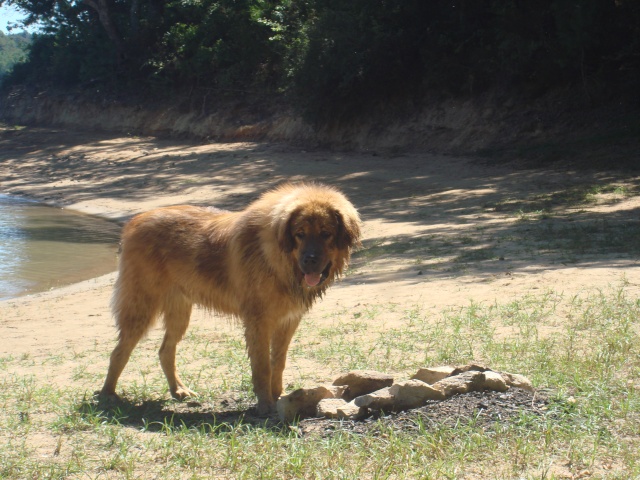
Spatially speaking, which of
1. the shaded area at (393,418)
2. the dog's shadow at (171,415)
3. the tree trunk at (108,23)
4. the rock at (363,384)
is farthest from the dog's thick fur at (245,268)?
the tree trunk at (108,23)

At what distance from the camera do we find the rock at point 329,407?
15.7ft

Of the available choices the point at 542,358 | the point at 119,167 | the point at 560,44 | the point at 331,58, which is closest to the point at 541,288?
the point at 542,358

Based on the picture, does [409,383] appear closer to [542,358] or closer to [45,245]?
[542,358]

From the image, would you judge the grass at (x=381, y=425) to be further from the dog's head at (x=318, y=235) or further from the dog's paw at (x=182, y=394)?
A: the dog's head at (x=318, y=235)

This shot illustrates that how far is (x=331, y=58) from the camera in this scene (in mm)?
22281

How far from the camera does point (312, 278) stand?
17.1 feet

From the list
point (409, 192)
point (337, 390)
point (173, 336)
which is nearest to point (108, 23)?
point (409, 192)

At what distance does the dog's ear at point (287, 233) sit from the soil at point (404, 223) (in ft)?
3.91

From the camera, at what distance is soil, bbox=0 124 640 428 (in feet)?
26.2

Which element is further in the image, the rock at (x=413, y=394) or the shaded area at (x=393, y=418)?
the rock at (x=413, y=394)

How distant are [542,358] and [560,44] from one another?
14898 millimetres

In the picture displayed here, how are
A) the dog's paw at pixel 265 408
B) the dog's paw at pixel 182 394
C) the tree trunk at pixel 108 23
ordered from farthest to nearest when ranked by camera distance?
the tree trunk at pixel 108 23 → the dog's paw at pixel 182 394 → the dog's paw at pixel 265 408

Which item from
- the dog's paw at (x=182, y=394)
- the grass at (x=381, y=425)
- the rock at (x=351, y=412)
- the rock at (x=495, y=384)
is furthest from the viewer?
the dog's paw at (x=182, y=394)

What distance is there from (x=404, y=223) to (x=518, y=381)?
850 cm
